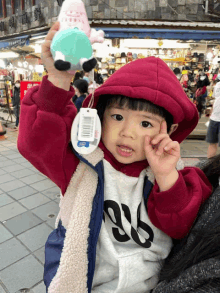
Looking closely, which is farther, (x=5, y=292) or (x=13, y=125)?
(x=13, y=125)

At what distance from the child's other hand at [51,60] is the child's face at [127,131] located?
24cm

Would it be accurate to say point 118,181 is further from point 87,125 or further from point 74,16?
point 74,16

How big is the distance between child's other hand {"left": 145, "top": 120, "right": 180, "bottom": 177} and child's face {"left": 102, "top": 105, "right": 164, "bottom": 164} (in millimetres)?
36

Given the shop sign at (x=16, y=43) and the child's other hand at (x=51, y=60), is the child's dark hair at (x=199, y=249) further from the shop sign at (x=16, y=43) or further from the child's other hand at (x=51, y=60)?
the shop sign at (x=16, y=43)

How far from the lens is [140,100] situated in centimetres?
88

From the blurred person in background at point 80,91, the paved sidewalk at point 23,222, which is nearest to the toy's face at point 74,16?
the paved sidewalk at point 23,222

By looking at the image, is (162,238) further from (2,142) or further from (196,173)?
(2,142)

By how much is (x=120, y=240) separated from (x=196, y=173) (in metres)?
0.42

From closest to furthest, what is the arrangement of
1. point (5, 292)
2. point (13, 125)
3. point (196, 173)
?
point (196, 173), point (5, 292), point (13, 125)

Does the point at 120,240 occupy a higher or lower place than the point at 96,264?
higher

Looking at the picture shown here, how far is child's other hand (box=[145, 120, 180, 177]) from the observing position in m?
0.86

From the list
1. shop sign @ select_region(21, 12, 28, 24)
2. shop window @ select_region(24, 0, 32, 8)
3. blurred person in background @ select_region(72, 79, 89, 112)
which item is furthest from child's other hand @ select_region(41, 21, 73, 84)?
shop window @ select_region(24, 0, 32, 8)

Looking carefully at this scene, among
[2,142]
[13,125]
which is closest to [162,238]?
[2,142]

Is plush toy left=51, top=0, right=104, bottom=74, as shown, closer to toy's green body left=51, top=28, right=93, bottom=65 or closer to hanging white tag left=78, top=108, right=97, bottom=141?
toy's green body left=51, top=28, right=93, bottom=65
